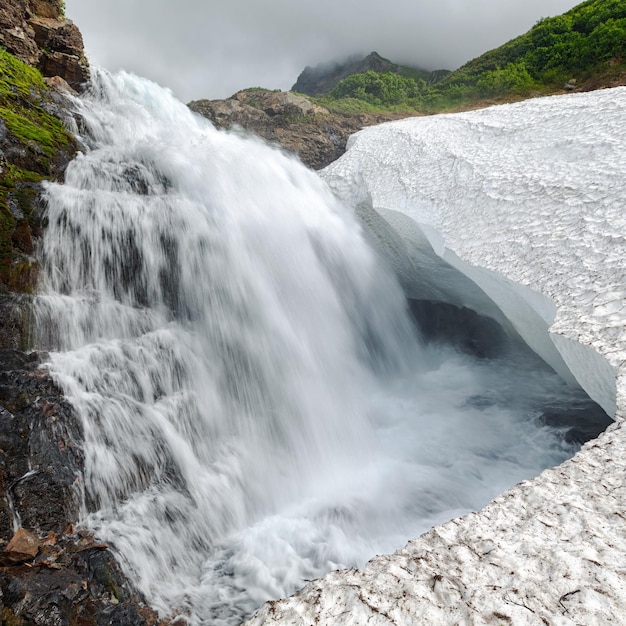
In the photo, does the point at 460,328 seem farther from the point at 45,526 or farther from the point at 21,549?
the point at 21,549

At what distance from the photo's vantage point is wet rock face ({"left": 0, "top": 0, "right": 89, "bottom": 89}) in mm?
8492

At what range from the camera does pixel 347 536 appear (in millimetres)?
4902

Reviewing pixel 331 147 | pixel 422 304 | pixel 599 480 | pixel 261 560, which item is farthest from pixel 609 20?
pixel 261 560

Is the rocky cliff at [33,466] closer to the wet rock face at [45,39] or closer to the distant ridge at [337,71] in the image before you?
the wet rock face at [45,39]

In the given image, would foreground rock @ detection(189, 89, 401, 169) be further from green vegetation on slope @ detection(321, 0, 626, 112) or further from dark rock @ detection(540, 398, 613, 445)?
dark rock @ detection(540, 398, 613, 445)

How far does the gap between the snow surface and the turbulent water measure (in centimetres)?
229

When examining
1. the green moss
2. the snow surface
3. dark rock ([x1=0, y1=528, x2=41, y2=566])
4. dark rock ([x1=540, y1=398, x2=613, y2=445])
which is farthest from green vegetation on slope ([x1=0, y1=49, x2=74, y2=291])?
dark rock ([x1=540, y1=398, x2=613, y2=445])

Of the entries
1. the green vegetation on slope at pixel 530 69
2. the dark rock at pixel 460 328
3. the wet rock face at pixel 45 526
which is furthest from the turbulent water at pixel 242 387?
the green vegetation on slope at pixel 530 69

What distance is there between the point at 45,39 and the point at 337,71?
342 feet

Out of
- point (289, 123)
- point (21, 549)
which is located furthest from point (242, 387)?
point (289, 123)

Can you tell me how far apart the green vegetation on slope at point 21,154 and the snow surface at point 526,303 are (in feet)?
17.5

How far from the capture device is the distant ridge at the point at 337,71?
83.1 metres

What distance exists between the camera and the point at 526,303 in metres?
5.93

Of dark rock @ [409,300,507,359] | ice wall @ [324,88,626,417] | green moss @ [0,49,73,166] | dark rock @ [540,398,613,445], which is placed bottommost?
dark rock @ [540,398,613,445]
